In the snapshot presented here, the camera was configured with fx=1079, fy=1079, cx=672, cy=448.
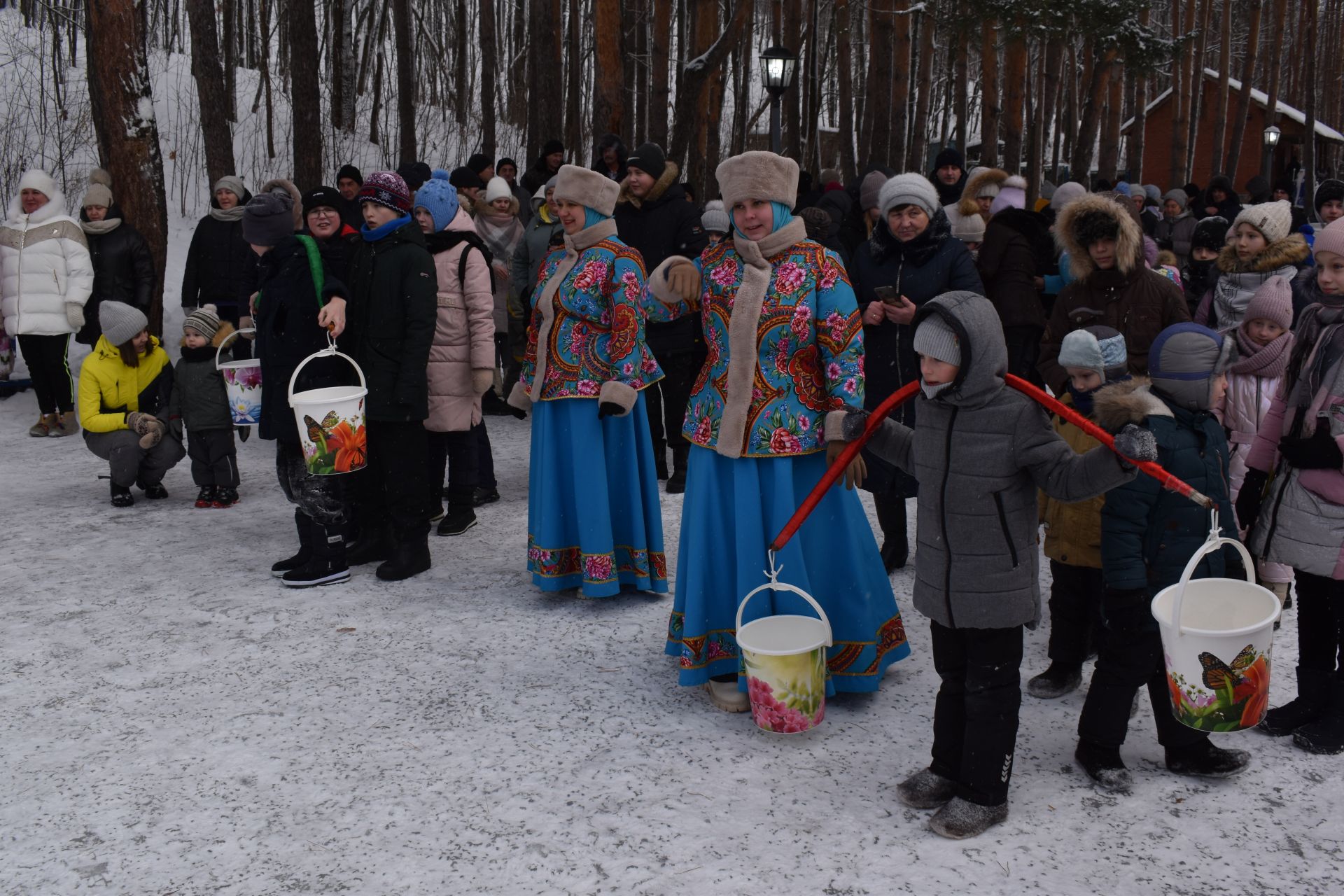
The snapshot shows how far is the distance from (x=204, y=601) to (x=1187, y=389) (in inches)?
169

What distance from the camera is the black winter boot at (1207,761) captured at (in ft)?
11.0

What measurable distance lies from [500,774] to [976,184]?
5064 mm

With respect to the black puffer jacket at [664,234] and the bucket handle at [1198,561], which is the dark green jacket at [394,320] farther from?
the bucket handle at [1198,561]

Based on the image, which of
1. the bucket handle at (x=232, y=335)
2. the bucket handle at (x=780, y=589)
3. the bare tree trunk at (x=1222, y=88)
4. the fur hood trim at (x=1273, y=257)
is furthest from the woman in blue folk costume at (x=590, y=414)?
the bare tree trunk at (x=1222, y=88)

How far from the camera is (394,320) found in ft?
16.9

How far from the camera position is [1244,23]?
48.8 m

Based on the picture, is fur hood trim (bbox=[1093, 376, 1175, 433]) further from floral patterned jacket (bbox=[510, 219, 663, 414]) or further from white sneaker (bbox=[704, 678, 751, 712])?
floral patterned jacket (bbox=[510, 219, 663, 414])

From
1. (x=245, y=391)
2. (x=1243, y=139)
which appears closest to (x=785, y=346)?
(x=245, y=391)

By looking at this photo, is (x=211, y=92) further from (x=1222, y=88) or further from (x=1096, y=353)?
(x=1222, y=88)

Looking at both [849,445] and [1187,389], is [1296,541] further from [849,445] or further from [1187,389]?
[849,445]

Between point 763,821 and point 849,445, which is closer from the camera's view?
point 763,821

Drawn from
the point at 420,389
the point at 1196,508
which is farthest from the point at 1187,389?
the point at 420,389

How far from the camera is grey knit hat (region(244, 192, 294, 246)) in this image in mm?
5723

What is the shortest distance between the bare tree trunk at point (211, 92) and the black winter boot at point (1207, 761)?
35.5 feet
